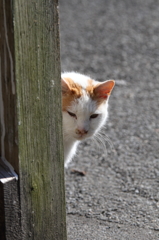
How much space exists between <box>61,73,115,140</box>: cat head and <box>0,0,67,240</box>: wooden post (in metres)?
0.97

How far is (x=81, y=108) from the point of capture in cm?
309

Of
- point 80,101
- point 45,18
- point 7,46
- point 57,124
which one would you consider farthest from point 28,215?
point 80,101

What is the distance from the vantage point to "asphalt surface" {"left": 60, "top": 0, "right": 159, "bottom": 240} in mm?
3029

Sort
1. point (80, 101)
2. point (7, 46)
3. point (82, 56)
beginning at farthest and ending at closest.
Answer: point (82, 56) → point (80, 101) → point (7, 46)

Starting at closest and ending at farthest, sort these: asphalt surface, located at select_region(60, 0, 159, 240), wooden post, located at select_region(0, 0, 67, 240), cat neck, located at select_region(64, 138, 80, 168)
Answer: wooden post, located at select_region(0, 0, 67, 240), asphalt surface, located at select_region(60, 0, 159, 240), cat neck, located at select_region(64, 138, 80, 168)

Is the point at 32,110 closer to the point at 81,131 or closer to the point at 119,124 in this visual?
the point at 81,131

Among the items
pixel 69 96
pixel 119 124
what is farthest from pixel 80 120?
pixel 119 124

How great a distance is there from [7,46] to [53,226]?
3.19 ft

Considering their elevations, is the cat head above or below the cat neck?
above

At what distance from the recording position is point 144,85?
6.09 meters

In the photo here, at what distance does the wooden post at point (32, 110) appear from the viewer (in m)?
1.87

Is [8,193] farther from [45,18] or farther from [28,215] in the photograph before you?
[45,18]

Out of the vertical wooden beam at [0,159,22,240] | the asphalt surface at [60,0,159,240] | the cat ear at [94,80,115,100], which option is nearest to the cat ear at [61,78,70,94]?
the cat ear at [94,80,115,100]

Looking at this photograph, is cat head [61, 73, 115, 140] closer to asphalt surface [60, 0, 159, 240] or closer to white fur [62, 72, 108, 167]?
white fur [62, 72, 108, 167]
